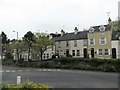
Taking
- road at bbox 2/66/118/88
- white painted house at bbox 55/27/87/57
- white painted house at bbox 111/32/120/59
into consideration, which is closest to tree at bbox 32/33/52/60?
white painted house at bbox 55/27/87/57

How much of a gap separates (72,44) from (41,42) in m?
10.0

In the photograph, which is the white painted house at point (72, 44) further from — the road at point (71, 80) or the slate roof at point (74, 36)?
the road at point (71, 80)

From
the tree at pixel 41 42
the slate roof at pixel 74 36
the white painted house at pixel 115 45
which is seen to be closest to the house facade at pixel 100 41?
the white painted house at pixel 115 45

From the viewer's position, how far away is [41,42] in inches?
2643

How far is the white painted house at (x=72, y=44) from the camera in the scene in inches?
2768

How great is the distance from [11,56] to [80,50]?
23178 mm

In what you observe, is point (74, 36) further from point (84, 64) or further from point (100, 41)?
point (84, 64)

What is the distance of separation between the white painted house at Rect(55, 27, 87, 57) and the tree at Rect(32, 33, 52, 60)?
6444mm

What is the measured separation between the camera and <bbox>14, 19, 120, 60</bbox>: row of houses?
205ft

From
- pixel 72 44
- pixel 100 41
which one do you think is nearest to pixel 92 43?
pixel 100 41

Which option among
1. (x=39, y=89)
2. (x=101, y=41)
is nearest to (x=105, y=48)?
(x=101, y=41)

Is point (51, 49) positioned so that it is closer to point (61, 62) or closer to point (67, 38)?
point (67, 38)

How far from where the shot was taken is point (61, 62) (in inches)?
2169

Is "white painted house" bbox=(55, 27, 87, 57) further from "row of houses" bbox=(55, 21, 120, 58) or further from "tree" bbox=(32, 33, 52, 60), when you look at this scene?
"tree" bbox=(32, 33, 52, 60)
